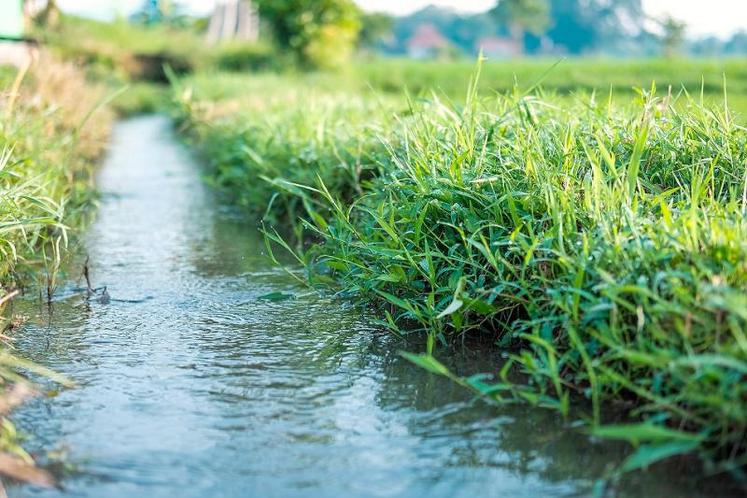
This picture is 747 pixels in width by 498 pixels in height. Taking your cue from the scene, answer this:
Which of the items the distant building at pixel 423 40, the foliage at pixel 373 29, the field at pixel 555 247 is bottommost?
the distant building at pixel 423 40

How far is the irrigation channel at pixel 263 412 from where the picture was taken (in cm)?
204

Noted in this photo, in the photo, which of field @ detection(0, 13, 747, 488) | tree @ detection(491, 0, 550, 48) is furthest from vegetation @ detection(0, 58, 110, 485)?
tree @ detection(491, 0, 550, 48)

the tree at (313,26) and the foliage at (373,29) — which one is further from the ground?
the tree at (313,26)

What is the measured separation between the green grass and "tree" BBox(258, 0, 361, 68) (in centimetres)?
1586

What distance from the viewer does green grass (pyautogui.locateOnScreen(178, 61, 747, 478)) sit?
2.13 metres

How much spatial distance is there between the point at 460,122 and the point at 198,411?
1.80 metres

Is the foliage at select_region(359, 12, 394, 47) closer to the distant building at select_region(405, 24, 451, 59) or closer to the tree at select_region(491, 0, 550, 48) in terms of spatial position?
the tree at select_region(491, 0, 550, 48)

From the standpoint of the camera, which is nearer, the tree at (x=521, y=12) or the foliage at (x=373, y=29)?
the foliage at (x=373, y=29)

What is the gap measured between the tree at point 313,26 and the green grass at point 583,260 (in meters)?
15.9

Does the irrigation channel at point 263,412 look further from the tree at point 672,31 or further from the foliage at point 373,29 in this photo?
the foliage at point 373,29

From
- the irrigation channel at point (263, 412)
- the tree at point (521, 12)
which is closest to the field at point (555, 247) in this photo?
the irrigation channel at point (263, 412)

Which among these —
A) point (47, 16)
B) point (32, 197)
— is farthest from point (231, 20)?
point (32, 197)

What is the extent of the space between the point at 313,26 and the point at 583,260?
59.5 ft

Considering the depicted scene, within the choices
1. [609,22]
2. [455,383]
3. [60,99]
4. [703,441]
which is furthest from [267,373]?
[609,22]
